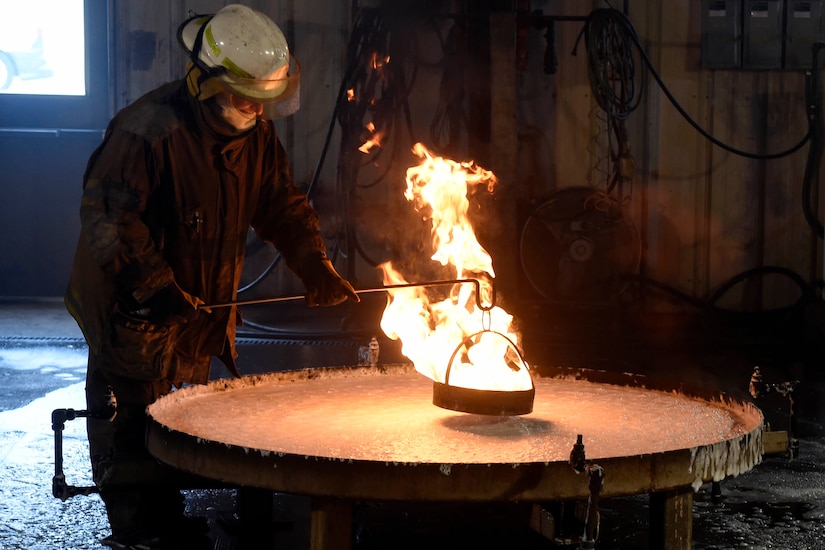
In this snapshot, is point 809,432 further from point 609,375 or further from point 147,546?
point 147,546

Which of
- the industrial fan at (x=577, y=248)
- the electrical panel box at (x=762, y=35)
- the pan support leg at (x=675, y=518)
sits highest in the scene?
the electrical panel box at (x=762, y=35)

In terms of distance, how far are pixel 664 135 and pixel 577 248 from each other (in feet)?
3.87

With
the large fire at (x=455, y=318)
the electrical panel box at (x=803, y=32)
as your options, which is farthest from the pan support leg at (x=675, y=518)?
the electrical panel box at (x=803, y=32)

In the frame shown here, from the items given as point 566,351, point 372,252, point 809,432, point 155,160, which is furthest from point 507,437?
point 372,252

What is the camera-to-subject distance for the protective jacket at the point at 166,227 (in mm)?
3043

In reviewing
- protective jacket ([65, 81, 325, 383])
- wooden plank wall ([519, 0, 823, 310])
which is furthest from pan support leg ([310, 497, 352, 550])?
wooden plank wall ([519, 0, 823, 310])

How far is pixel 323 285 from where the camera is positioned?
11.5ft

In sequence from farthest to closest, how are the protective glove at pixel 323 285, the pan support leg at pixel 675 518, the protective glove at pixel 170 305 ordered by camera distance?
the protective glove at pixel 323 285, the protective glove at pixel 170 305, the pan support leg at pixel 675 518

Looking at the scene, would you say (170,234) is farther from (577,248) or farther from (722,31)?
(722,31)

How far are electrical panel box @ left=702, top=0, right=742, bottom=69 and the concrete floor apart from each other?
2107mm

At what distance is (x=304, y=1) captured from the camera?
8.35 meters

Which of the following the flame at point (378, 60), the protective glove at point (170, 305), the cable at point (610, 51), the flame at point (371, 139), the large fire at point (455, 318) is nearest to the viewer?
the protective glove at point (170, 305)

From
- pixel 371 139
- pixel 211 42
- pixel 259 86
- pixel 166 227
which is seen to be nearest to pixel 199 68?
pixel 211 42

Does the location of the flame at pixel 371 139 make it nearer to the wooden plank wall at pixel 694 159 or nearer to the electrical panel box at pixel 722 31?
the wooden plank wall at pixel 694 159
